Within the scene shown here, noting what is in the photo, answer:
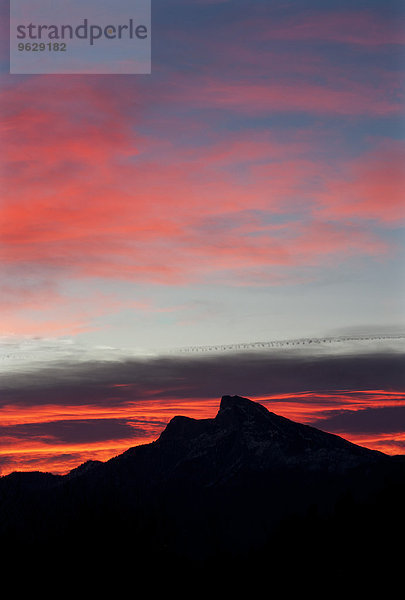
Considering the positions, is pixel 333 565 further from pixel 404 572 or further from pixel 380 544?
pixel 404 572

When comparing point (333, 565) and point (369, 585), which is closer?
point (369, 585)

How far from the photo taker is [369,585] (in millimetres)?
164000

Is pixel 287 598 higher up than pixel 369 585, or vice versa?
pixel 369 585

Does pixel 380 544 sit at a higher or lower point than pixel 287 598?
higher

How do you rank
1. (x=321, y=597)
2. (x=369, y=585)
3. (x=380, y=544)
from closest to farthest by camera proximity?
(x=369, y=585) → (x=321, y=597) → (x=380, y=544)

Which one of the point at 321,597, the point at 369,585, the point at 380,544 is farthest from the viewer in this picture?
the point at 380,544

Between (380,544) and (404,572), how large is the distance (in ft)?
95.1

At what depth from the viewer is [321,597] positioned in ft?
579

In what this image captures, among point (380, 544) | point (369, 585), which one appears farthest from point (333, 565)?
point (369, 585)

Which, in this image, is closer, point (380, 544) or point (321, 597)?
point (321, 597)

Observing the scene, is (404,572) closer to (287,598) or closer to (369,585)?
(369,585)

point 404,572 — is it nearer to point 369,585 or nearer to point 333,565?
point 369,585

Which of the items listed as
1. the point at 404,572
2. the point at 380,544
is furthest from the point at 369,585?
the point at 380,544

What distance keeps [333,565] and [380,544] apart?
45.6 ft
